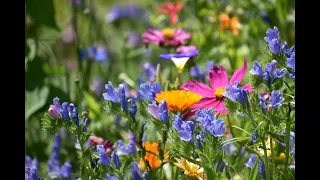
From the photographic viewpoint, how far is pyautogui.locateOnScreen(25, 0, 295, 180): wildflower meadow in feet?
3.12

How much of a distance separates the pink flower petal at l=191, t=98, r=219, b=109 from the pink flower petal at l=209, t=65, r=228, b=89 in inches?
1.6

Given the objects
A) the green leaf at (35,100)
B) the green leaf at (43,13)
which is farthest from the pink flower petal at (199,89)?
the green leaf at (43,13)

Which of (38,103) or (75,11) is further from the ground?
(75,11)

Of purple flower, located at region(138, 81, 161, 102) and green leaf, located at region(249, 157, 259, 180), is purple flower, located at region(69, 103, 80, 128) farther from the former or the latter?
green leaf, located at region(249, 157, 259, 180)

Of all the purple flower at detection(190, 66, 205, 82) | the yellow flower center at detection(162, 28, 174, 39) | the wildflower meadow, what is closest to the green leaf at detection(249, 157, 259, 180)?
the wildflower meadow

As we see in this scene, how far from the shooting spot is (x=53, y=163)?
1.37 m

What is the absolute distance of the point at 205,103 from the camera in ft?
3.52

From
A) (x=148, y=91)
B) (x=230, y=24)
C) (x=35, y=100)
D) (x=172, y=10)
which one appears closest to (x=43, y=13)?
(x=35, y=100)

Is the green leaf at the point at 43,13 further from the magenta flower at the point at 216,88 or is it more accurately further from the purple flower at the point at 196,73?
the magenta flower at the point at 216,88

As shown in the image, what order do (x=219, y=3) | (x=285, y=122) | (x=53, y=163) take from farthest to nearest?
(x=219, y=3), (x=53, y=163), (x=285, y=122)
